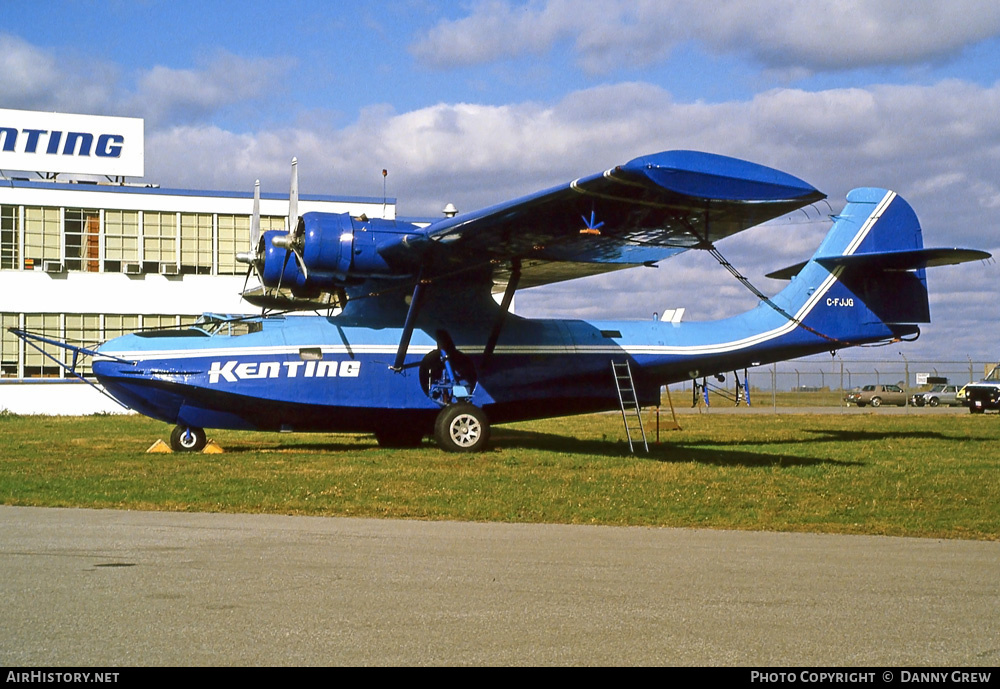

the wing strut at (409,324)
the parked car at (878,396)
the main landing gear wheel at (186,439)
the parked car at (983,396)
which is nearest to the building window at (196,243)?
the main landing gear wheel at (186,439)

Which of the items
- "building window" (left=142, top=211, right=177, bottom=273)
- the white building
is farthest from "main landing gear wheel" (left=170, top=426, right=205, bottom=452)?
"building window" (left=142, top=211, right=177, bottom=273)

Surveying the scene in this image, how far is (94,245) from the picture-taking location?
38.5m

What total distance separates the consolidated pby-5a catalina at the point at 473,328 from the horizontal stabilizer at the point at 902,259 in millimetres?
38

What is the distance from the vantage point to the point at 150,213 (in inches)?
1540

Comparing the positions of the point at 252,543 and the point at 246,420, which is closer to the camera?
the point at 252,543

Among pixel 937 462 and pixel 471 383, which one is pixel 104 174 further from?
pixel 937 462

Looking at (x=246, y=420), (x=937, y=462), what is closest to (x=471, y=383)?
(x=246, y=420)

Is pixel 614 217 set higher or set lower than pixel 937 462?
higher

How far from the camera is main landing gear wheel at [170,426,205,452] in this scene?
1909cm

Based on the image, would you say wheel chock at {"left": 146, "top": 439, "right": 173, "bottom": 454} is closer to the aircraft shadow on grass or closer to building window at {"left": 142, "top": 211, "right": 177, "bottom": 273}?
the aircraft shadow on grass

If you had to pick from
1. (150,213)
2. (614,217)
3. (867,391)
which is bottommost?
(867,391)

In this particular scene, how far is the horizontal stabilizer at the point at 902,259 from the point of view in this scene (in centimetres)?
1978

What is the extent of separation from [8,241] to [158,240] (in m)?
5.18
